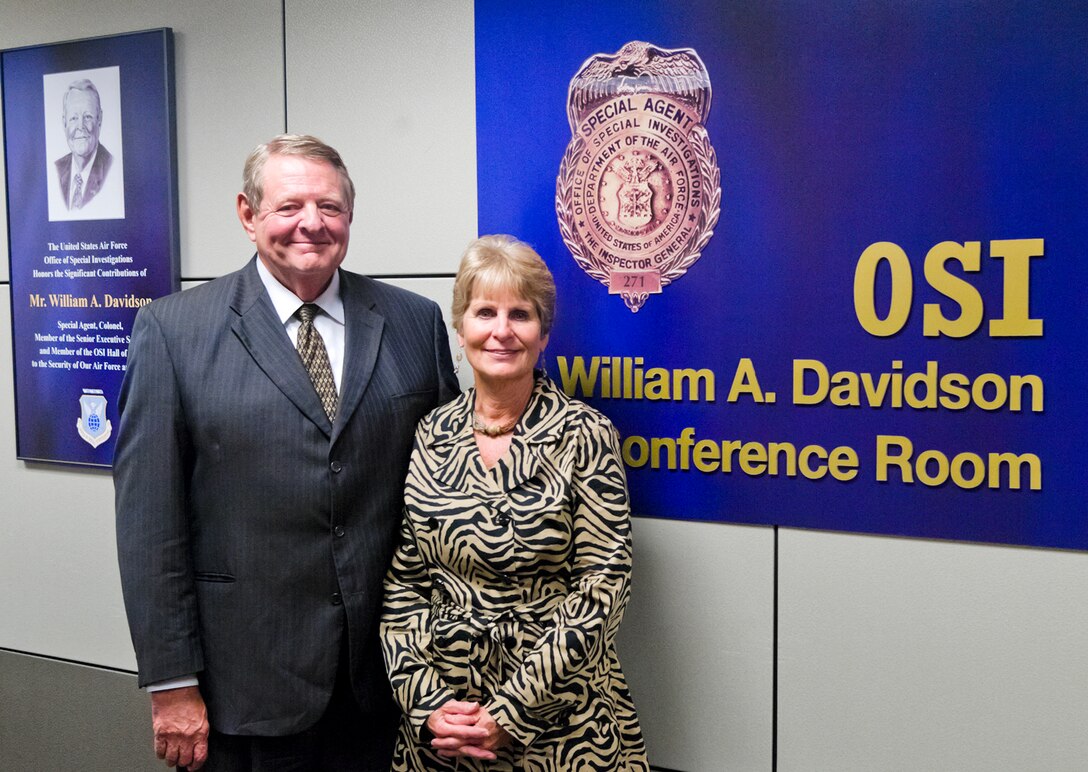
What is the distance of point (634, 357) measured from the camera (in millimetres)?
2504

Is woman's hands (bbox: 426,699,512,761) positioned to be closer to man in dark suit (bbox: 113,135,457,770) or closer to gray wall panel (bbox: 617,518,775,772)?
man in dark suit (bbox: 113,135,457,770)

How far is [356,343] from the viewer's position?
2.24m

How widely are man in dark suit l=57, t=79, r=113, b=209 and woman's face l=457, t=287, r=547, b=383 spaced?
A: 1655mm

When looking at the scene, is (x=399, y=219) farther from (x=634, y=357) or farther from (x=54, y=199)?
(x=54, y=199)

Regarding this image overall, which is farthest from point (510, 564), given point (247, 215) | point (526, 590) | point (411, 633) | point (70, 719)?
point (70, 719)

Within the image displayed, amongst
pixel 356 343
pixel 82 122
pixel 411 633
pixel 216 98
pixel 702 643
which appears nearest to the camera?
pixel 411 633

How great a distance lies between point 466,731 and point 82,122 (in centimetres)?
229

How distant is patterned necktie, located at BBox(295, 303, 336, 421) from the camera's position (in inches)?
86.2

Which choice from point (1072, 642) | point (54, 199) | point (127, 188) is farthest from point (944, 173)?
point (54, 199)

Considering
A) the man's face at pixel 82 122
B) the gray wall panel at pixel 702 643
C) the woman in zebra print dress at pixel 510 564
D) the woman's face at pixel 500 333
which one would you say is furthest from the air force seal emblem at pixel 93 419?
the gray wall panel at pixel 702 643

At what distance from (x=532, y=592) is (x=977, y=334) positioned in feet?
3.58

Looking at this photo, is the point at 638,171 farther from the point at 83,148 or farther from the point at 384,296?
the point at 83,148

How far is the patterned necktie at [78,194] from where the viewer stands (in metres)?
3.18

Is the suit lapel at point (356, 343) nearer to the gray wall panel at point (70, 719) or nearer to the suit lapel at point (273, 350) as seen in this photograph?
the suit lapel at point (273, 350)
